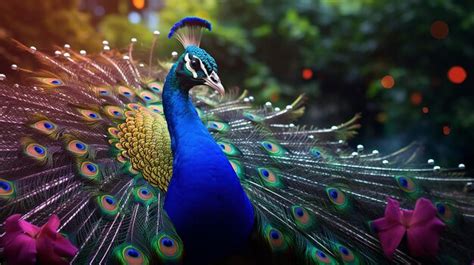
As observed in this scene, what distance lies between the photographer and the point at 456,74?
187 inches

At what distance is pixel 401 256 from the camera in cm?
236

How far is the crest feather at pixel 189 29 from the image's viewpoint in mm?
2326

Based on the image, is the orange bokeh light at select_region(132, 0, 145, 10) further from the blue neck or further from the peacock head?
the blue neck

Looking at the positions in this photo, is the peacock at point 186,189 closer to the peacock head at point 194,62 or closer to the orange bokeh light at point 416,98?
the peacock head at point 194,62

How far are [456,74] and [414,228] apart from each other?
8.77 ft

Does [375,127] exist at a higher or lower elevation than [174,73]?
lower

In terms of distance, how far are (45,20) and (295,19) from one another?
1790 mm

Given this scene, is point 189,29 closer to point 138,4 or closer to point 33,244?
point 33,244

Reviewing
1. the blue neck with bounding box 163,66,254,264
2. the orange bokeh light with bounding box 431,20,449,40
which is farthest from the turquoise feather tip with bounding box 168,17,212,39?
the orange bokeh light with bounding box 431,20,449,40

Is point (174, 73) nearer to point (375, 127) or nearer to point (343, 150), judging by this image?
point (343, 150)

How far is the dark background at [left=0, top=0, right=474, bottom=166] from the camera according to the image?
4.56m

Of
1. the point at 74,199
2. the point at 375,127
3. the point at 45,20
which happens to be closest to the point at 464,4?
the point at 375,127

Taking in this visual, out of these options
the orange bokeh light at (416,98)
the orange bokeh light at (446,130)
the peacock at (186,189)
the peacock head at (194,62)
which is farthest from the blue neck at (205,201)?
the orange bokeh light at (416,98)

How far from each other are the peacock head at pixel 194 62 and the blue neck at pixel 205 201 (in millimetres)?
161
